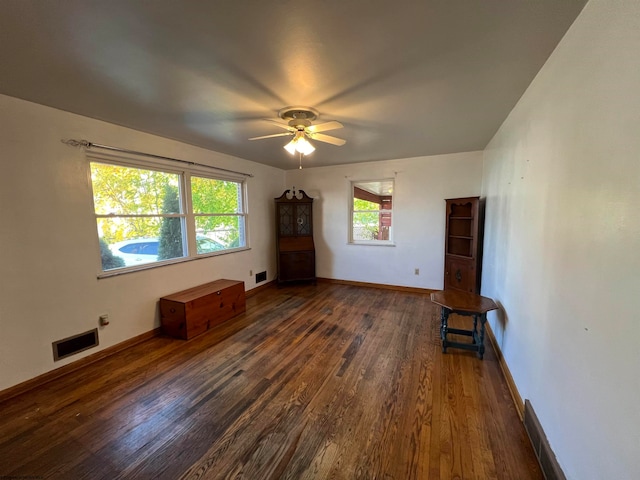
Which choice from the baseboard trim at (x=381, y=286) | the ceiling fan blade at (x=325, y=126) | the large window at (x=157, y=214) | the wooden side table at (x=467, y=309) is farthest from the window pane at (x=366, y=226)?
the ceiling fan blade at (x=325, y=126)

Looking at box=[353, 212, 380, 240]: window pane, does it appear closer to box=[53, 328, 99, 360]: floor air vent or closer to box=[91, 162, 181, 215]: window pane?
box=[91, 162, 181, 215]: window pane

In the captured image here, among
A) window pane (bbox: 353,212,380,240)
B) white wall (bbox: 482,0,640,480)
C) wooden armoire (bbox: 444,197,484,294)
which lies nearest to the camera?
white wall (bbox: 482,0,640,480)

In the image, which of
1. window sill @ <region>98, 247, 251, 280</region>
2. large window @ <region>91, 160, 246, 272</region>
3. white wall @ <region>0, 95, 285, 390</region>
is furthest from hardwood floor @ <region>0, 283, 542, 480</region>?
large window @ <region>91, 160, 246, 272</region>

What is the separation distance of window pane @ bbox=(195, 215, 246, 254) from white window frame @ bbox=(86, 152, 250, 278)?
0.20 feet

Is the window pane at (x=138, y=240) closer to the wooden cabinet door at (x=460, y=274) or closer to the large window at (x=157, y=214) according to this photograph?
the large window at (x=157, y=214)

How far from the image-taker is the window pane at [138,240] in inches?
106

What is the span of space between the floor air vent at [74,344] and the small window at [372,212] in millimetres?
3956

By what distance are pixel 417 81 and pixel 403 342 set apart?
2472 mm

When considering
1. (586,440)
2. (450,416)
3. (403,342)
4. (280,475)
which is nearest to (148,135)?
(280,475)

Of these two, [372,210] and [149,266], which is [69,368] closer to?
[149,266]

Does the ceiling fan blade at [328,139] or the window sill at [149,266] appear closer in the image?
the ceiling fan blade at [328,139]

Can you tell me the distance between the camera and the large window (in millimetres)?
2686

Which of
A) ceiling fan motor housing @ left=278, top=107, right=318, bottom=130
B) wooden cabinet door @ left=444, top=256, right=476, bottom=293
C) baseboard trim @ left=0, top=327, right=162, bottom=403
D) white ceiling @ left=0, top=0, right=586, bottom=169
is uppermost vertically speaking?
white ceiling @ left=0, top=0, right=586, bottom=169

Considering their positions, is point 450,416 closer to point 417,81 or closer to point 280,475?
point 280,475
